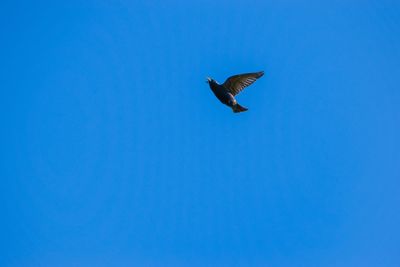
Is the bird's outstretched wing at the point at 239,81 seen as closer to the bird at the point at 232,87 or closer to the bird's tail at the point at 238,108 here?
the bird at the point at 232,87

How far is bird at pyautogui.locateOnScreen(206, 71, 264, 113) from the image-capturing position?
23984 millimetres

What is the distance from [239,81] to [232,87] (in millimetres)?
325

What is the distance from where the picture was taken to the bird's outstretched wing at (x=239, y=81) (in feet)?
80.1

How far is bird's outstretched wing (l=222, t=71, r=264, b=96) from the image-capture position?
2441 cm

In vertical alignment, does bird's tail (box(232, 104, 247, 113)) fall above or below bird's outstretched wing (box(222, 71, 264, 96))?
below

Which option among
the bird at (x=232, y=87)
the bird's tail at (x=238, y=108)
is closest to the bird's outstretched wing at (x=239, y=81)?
the bird at (x=232, y=87)

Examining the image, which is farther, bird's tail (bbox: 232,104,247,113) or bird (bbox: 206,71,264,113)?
bird's tail (bbox: 232,104,247,113)

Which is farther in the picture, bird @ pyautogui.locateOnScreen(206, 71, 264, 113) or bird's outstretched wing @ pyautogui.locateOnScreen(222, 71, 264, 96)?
bird's outstretched wing @ pyautogui.locateOnScreen(222, 71, 264, 96)

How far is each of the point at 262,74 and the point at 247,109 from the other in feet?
4.35

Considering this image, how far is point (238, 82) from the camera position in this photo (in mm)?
24578

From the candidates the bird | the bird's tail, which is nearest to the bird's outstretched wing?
the bird

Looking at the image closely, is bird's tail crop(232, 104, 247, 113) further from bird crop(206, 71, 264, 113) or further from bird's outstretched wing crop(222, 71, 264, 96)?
bird's outstretched wing crop(222, 71, 264, 96)

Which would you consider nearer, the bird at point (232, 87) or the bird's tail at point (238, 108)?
the bird at point (232, 87)

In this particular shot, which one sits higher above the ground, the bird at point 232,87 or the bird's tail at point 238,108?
the bird at point 232,87
